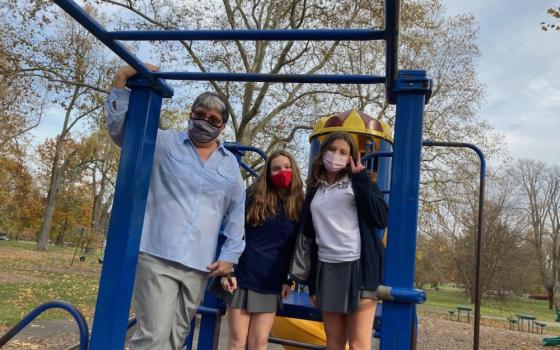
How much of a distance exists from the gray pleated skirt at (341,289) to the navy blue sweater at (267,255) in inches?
11.5

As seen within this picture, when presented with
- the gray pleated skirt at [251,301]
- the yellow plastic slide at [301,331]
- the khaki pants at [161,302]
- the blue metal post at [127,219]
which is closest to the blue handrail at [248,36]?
the blue metal post at [127,219]

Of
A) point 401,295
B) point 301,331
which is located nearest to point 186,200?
point 401,295

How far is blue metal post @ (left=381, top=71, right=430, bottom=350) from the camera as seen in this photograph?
5.28ft

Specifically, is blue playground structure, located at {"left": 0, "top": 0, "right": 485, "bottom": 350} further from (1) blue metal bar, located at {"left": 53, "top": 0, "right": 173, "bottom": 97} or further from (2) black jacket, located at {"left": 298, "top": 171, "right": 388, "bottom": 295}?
(2) black jacket, located at {"left": 298, "top": 171, "right": 388, "bottom": 295}

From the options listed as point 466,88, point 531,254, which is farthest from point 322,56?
point 531,254

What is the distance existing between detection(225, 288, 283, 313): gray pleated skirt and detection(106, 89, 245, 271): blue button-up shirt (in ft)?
1.09

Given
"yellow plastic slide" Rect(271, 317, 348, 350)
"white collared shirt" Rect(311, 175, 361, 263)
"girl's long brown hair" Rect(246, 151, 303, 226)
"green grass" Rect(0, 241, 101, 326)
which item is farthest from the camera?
"green grass" Rect(0, 241, 101, 326)

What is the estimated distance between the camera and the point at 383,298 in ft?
5.29

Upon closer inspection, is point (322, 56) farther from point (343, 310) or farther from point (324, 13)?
point (343, 310)

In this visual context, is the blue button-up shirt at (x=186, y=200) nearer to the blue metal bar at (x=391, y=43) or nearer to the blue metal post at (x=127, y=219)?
the blue metal post at (x=127, y=219)

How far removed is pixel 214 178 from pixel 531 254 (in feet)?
120

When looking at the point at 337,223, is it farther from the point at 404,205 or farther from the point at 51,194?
the point at 51,194

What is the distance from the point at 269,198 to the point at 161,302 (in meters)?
0.89

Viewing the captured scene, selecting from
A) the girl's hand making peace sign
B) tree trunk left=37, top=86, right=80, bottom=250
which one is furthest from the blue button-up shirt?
tree trunk left=37, top=86, right=80, bottom=250
